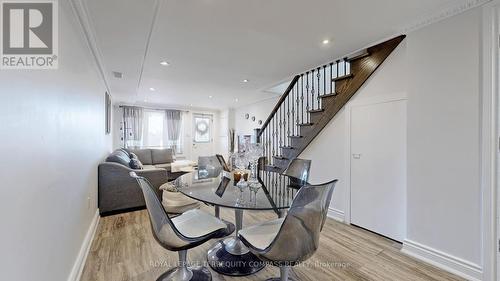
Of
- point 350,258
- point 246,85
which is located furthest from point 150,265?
point 246,85

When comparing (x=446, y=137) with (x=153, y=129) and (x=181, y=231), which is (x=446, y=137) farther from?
(x=153, y=129)

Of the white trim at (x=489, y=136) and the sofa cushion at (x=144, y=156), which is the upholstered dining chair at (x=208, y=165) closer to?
the white trim at (x=489, y=136)

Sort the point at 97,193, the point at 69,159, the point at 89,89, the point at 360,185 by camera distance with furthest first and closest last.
A: the point at 97,193
the point at 360,185
the point at 89,89
the point at 69,159

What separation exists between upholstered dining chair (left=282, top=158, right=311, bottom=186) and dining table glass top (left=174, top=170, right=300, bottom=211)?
11cm

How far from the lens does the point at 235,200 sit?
1.68m

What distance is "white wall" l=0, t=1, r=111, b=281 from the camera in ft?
2.81

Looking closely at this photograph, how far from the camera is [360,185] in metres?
2.79

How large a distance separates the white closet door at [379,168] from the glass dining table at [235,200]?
1145 mm

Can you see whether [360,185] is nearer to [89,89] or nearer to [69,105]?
[69,105]

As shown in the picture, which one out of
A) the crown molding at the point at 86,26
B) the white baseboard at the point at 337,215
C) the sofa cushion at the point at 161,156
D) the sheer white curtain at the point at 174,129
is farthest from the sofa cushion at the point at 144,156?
the white baseboard at the point at 337,215

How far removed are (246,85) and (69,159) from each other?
3490mm

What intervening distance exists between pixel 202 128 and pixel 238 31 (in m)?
6.62

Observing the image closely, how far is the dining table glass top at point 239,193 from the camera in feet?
5.16

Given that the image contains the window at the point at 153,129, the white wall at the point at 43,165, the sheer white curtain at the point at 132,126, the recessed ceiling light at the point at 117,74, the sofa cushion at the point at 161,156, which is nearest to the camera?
the white wall at the point at 43,165
